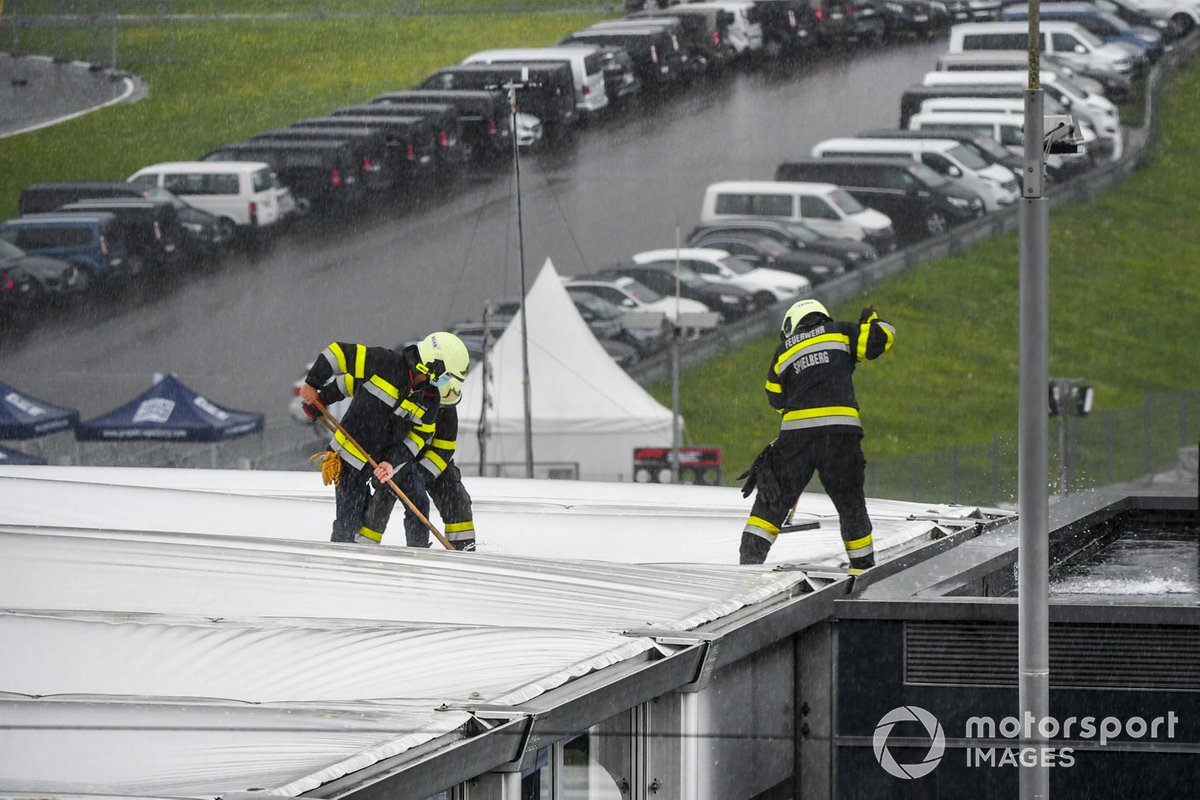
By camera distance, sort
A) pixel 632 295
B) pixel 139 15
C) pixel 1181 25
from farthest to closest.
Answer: pixel 139 15, pixel 1181 25, pixel 632 295

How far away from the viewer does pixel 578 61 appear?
135 ft

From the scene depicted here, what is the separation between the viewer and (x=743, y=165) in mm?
39844

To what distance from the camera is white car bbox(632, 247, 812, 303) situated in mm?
34281

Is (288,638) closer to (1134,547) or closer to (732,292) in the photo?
(1134,547)

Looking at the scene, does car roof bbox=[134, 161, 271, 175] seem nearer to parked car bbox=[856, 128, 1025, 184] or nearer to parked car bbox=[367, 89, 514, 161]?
parked car bbox=[367, 89, 514, 161]

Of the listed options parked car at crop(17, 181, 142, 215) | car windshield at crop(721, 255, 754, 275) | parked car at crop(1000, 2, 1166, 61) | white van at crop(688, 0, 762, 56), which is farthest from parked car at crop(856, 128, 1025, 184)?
parked car at crop(17, 181, 142, 215)

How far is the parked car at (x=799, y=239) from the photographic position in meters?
35.7

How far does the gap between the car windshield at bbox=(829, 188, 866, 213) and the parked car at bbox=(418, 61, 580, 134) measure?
7241mm

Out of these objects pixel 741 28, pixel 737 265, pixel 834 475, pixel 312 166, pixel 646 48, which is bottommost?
pixel 737 265

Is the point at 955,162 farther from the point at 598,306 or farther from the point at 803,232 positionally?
the point at 598,306

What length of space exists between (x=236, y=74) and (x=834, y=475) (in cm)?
3702

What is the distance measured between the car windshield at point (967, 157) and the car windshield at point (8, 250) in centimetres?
1886

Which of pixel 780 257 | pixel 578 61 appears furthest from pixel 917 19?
pixel 780 257

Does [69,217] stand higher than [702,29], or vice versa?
[702,29]
